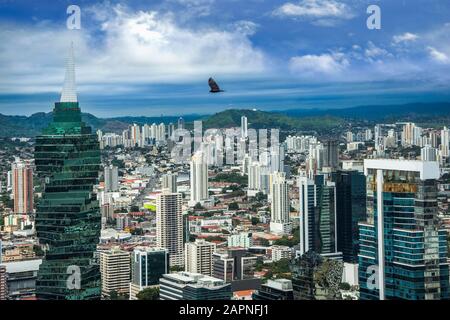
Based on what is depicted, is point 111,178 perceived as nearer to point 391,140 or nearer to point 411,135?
point 391,140

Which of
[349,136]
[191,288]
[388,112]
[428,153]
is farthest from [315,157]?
[191,288]

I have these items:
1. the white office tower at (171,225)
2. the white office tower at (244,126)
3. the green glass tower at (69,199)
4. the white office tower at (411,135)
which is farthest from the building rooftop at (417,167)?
the green glass tower at (69,199)

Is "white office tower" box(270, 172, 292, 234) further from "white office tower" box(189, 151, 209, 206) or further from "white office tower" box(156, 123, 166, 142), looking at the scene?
"white office tower" box(156, 123, 166, 142)

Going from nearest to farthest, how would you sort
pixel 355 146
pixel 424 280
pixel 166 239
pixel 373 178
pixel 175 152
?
pixel 424 280 → pixel 373 178 → pixel 355 146 → pixel 166 239 → pixel 175 152

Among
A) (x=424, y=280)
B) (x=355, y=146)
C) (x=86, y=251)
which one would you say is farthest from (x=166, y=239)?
(x=424, y=280)
